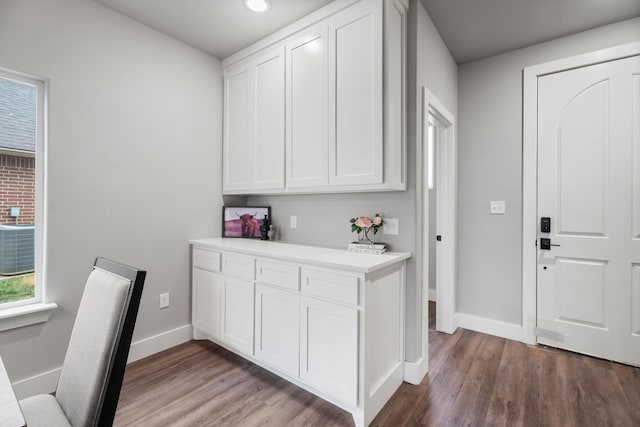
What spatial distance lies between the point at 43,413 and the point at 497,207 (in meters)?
3.28

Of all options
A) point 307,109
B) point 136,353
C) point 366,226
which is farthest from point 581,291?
point 136,353

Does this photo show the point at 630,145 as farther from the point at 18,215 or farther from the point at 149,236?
the point at 18,215

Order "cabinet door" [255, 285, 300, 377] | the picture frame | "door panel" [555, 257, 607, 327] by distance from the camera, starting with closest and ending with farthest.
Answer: "cabinet door" [255, 285, 300, 377] < "door panel" [555, 257, 607, 327] < the picture frame

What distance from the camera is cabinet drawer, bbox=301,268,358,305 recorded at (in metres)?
1.71

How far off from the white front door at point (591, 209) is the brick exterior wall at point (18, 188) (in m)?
3.82

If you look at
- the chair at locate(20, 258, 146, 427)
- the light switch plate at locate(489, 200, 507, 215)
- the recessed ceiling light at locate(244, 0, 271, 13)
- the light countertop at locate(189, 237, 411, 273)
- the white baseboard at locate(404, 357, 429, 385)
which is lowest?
the white baseboard at locate(404, 357, 429, 385)

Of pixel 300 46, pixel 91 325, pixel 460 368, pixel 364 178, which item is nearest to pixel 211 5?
pixel 300 46

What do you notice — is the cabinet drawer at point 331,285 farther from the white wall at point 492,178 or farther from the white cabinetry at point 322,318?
the white wall at point 492,178

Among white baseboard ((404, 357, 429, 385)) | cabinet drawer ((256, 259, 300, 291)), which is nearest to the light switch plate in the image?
white baseboard ((404, 357, 429, 385))

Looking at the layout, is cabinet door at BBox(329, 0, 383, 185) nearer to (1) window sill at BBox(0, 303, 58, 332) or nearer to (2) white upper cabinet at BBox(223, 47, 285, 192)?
(2) white upper cabinet at BBox(223, 47, 285, 192)

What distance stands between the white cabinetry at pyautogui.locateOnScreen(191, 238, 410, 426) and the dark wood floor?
0.40 ft

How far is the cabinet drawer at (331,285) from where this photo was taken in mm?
1713

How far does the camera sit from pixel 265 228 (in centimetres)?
288

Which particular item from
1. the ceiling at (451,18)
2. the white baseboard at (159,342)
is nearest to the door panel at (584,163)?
the ceiling at (451,18)
